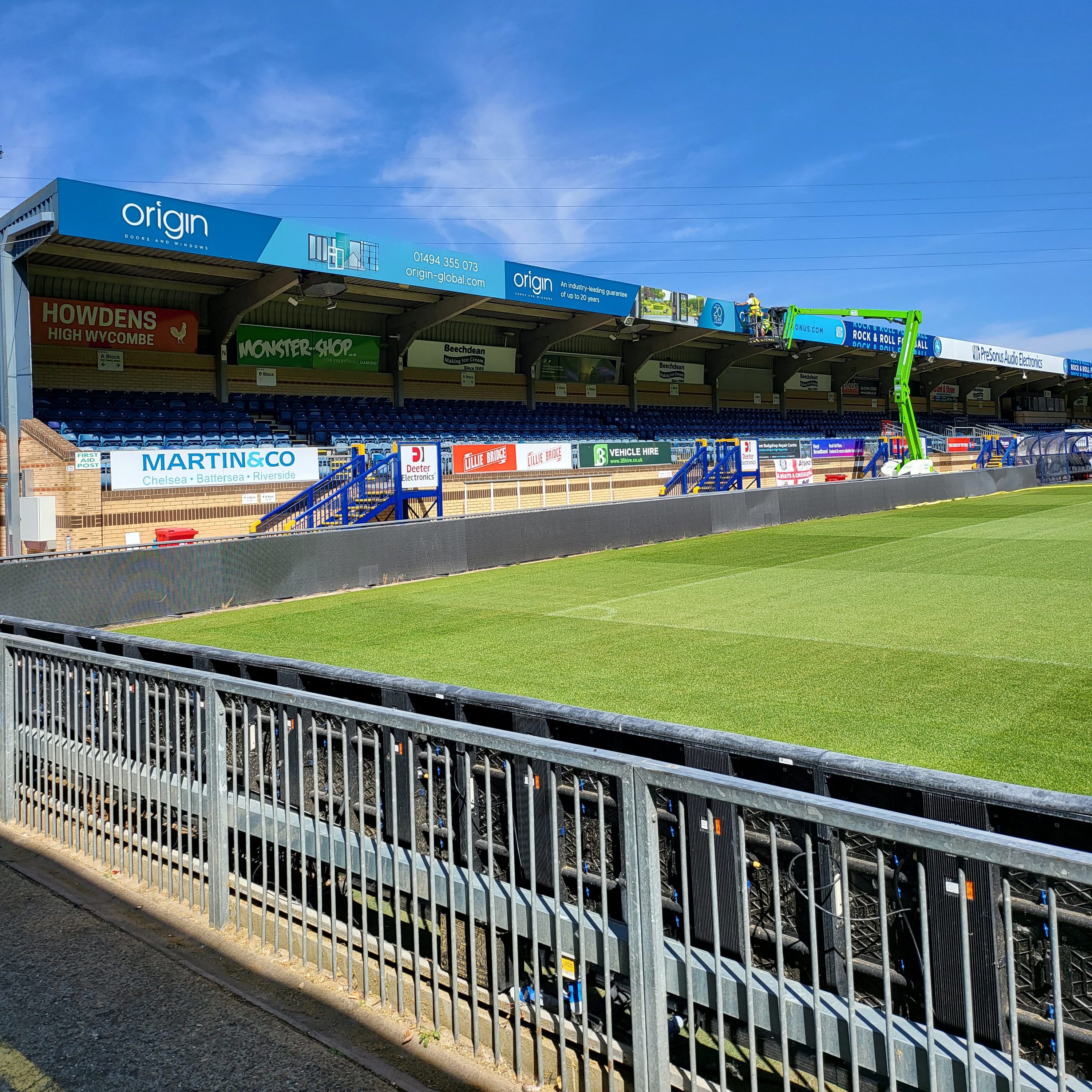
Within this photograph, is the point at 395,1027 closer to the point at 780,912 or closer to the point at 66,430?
the point at 780,912

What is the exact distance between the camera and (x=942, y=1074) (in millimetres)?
2508

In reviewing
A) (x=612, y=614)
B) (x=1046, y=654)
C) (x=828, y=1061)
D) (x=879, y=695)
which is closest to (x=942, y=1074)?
(x=828, y=1061)

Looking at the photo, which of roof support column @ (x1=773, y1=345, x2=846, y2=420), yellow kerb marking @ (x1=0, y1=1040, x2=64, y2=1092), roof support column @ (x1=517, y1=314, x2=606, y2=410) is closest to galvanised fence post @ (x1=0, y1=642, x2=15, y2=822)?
yellow kerb marking @ (x1=0, y1=1040, x2=64, y2=1092)

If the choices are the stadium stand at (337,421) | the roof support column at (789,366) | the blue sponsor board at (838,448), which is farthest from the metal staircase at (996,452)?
the blue sponsor board at (838,448)

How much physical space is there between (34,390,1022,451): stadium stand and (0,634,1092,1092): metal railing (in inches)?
777

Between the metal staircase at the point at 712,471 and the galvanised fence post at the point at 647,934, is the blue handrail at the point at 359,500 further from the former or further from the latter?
the galvanised fence post at the point at 647,934

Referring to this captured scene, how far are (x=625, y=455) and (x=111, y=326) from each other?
16.6m

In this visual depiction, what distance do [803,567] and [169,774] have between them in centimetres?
1505

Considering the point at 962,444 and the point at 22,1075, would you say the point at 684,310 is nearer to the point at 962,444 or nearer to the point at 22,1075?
the point at 962,444

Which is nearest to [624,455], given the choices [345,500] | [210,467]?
[345,500]

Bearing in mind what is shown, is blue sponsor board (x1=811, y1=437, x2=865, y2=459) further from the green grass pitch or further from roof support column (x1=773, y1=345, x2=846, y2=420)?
the green grass pitch

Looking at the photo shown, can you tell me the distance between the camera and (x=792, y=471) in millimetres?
39125

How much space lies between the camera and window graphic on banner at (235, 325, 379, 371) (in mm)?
30281

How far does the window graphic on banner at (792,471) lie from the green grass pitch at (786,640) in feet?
56.5
